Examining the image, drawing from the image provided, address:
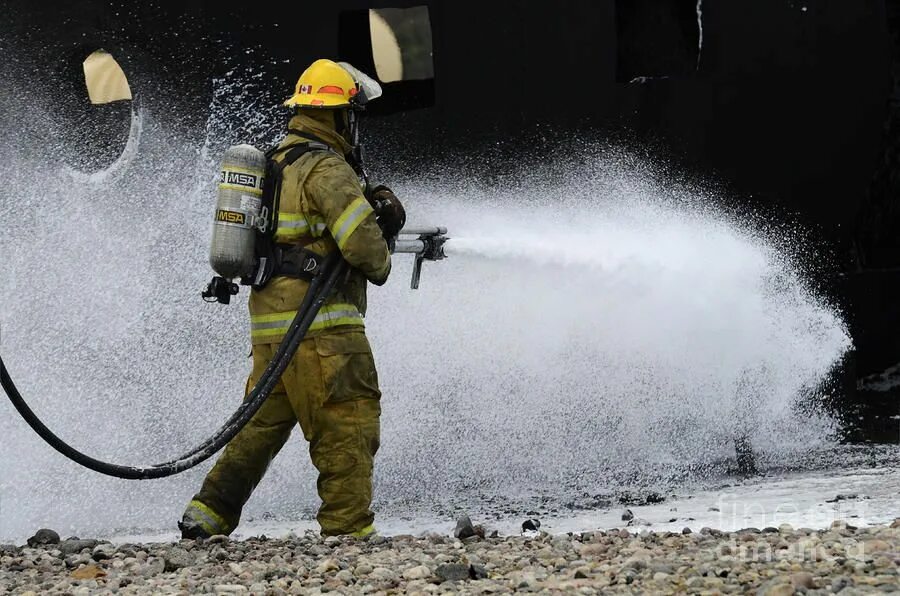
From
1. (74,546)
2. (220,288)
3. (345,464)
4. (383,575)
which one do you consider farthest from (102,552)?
(383,575)

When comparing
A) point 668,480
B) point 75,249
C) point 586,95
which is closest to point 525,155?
point 586,95

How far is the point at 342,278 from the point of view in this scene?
4.11 meters

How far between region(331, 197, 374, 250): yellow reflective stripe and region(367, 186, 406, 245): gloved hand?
241mm

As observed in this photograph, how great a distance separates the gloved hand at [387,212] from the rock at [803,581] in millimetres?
2045

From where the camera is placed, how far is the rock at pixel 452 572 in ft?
10.2

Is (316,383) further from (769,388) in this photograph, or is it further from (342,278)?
(769,388)

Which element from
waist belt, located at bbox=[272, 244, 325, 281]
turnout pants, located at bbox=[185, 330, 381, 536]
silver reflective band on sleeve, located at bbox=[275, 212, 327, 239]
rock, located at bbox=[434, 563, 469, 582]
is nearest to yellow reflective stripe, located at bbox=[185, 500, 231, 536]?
turnout pants, located at bbox=[185, 330, 381, 536]

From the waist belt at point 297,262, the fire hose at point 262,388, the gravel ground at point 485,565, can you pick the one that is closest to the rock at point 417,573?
the gravel ground at point 485,565

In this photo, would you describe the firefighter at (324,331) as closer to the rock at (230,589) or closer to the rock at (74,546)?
the rock at (74,546)

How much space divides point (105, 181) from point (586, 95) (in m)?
2.90

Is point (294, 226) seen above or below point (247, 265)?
above

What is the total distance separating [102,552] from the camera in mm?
3768

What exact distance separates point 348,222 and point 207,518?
3.88 feet

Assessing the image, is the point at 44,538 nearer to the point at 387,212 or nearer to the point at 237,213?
the point at 237,213
